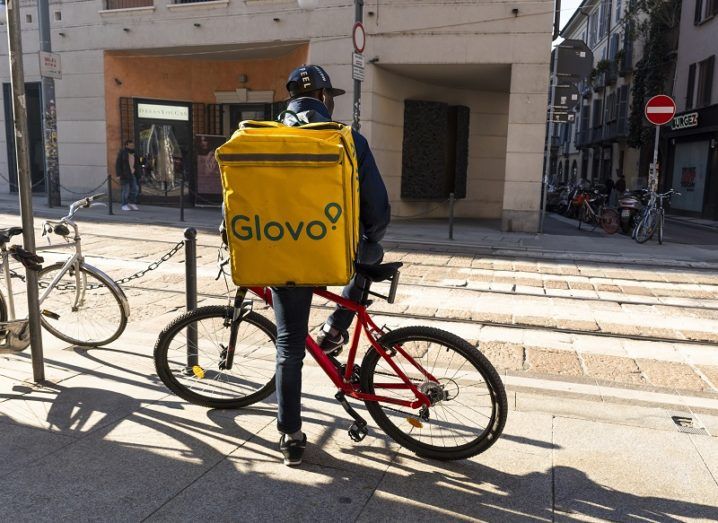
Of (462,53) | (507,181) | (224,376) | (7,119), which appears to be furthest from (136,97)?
(224,376)

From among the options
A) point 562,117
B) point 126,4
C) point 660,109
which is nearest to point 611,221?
point 562,117

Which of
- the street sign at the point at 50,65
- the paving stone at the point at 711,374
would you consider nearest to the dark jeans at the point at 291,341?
the paving stone at the point at 711,374

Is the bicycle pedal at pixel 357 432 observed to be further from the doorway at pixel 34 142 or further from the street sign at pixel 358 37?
the doorway at pixel 34 142

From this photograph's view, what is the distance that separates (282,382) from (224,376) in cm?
97

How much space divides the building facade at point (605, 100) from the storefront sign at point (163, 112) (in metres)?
18.1

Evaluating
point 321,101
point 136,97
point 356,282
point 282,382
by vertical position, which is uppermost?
point 136,97

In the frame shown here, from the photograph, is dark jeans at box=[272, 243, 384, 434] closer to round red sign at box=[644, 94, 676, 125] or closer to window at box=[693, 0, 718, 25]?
round red sign at box=[644, 94, 676, 125]

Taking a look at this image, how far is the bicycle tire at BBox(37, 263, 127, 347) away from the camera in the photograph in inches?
177

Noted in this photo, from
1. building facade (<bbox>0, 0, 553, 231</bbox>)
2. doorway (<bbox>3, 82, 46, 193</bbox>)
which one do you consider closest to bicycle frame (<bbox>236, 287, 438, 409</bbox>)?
building facade (<bbox>0, 0, 553, 231</bbox>)

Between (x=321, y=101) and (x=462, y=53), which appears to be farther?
(x=462, y=53)

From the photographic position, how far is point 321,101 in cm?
303

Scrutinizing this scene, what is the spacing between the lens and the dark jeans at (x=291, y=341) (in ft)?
9.37

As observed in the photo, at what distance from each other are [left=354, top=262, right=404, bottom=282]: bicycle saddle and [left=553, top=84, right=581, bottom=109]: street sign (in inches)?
463

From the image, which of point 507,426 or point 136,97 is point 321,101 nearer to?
point 507,426
